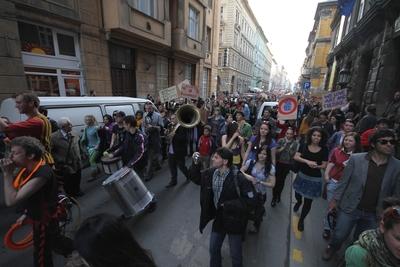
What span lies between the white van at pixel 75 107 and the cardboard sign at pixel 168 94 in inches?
77.7

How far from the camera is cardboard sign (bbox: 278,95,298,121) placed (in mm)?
5929

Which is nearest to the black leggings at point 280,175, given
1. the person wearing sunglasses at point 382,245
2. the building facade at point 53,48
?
the person wearing sunglasses at point 382,245

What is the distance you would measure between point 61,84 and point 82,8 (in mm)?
3421

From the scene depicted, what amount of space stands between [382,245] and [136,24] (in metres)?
12.3

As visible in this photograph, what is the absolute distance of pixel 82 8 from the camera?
362 inches

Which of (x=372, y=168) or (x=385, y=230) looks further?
(x=372, y=168)

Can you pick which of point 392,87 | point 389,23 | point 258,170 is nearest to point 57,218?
point 258,170

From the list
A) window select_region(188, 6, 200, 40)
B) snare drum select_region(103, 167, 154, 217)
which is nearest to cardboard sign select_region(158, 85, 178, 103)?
snare drum select_region(103, 167, 154, 217)

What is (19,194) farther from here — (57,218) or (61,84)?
(61,84)

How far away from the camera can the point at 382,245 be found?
59.6 inches

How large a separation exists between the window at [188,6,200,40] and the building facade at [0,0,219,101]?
0.69 feet

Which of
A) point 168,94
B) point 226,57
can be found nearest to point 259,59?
Result: point 226,57

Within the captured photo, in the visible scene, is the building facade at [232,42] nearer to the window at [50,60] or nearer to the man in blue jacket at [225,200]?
the window at [50,60]

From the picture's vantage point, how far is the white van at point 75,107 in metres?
4.49
